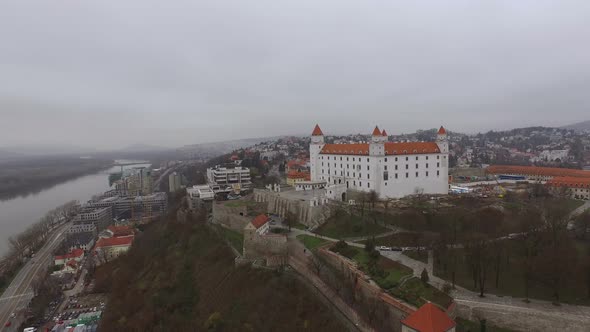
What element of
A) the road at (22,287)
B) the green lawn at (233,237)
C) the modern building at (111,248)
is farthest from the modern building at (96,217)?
the green lawn at (233,237)

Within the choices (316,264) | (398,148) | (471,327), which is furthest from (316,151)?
(471,327)

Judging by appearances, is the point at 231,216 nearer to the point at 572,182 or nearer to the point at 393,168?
the point at 393,168

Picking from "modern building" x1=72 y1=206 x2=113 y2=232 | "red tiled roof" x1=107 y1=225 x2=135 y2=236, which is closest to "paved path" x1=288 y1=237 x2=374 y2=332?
"red tiled roof" x1=107 y1=225 x2=135 y2=236

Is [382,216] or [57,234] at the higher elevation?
[382,216]

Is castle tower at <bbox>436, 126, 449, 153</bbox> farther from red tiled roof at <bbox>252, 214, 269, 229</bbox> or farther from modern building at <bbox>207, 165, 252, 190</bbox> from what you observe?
modern building at <bbox>207, 165, 252, 190</bbox>

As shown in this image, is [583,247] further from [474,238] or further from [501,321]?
[501,321]

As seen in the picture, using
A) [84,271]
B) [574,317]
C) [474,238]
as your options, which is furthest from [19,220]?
[574,317]

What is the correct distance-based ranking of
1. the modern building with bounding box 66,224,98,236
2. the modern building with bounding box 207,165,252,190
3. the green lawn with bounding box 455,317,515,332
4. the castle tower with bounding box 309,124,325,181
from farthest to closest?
1. the modern building with bounding box 207,165,252,190
2. the modern building with bounding box 66,224,98,236
3. the castle tower with bounding box 309,124,325,181
4. the green lawn with bounding box 455,317,515,332
